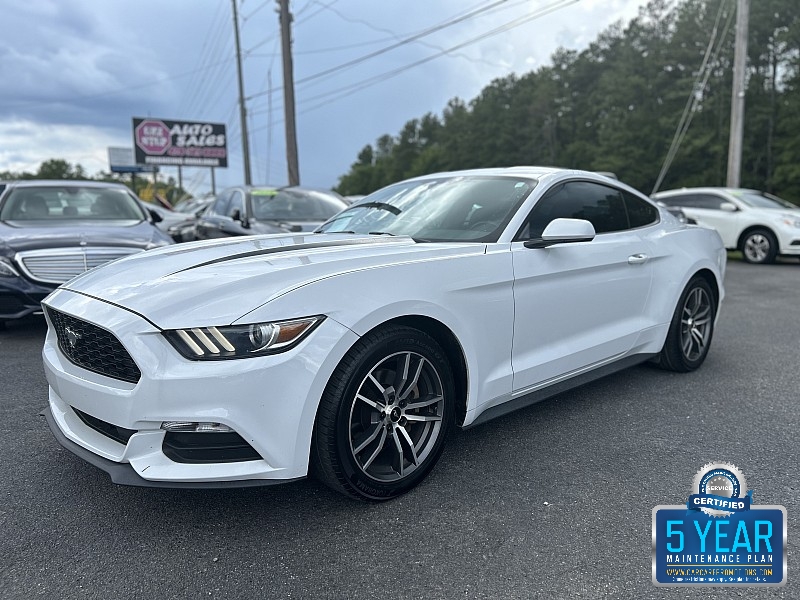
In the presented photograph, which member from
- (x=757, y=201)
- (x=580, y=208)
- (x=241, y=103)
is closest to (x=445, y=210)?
(x=580, y=208)

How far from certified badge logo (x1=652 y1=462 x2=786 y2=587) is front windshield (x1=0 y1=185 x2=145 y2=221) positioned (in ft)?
20.7

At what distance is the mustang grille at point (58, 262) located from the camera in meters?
5.24

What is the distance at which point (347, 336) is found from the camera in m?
2.37

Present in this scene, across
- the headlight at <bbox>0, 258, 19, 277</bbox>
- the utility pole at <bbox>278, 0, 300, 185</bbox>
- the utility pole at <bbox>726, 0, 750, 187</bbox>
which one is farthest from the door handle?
the utility pole at <bbox>726, 0, 750, 187</bbox>

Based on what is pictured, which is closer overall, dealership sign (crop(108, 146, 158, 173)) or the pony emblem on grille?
the pony emblem on grille

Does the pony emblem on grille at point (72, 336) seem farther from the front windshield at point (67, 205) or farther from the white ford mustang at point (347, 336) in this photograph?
the front windshield at point (67, 205)

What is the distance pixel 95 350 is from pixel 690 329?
3.93 metres

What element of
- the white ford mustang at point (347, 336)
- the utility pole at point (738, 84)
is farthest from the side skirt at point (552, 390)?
the utility pole at point (738, 84)

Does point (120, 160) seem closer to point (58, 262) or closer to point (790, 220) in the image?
point (790, 220)

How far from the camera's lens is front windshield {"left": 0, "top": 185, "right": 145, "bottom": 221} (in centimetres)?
654

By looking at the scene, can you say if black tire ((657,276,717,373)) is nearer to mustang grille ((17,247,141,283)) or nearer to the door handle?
the door handle

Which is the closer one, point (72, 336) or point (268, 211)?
point (72, 336)

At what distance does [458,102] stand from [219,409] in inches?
3311

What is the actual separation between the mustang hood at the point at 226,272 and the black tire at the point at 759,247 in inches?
435
